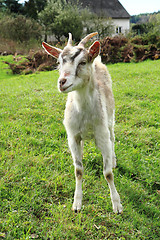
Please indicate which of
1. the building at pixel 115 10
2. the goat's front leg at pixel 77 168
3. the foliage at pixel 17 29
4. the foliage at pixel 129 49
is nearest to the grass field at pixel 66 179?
the goat's front leg at pixel 77 168

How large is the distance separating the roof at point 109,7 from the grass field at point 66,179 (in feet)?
98.4

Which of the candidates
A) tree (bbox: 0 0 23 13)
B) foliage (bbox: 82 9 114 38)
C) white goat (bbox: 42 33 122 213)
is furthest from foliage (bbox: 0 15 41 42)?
white goat (bbox: 42 33 122 213)

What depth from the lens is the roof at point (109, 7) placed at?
3161 cm

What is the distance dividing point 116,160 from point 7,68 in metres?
12.0

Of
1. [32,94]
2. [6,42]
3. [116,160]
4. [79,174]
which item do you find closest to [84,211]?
[79,174]

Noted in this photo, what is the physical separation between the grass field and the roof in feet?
98.4

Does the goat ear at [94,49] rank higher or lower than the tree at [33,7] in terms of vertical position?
lower

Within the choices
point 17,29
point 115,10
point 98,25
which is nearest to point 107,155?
point 17,29

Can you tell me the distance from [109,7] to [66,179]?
3525 cm

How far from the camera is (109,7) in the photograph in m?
33.4

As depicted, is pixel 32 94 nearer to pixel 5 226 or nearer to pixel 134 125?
pixel 134 125

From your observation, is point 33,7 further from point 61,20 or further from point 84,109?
point 84,109

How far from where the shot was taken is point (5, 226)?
8.31 feet

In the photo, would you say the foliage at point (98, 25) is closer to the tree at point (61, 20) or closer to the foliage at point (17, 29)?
the tree at point (61, 20)
